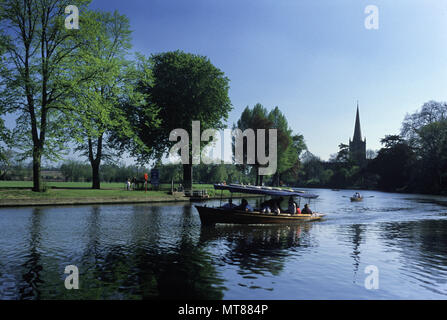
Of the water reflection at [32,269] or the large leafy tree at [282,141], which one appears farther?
the large leafy tree at [282,141]

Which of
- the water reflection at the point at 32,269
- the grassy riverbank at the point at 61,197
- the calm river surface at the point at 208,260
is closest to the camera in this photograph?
the water reflection at the point at 32,269

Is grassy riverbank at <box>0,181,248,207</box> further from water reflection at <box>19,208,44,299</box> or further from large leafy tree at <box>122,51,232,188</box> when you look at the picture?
water reflection at <box>19,208,44,299</box>

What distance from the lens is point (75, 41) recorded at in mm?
34594

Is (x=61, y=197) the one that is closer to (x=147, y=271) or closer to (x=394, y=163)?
(x=147, y=271)

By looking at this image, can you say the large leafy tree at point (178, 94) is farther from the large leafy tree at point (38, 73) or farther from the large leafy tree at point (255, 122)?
the large leafy tree at point (255, 122)

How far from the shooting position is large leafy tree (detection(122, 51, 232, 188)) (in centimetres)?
4875

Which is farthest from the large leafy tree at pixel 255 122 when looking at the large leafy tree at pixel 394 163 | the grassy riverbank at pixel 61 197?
the large leafy tree at pixel 394 163

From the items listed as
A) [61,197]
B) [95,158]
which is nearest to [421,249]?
[61,197]

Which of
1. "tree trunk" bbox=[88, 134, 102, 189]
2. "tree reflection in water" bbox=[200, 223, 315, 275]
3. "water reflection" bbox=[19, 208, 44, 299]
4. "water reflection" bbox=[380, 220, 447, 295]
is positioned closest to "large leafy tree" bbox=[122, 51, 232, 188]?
"tree trunk" bbox=[88, 134, 102, 189]

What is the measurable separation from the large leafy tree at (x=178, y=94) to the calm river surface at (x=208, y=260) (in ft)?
85.9

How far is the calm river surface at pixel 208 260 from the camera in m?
10.5

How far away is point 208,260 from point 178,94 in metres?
37.8
